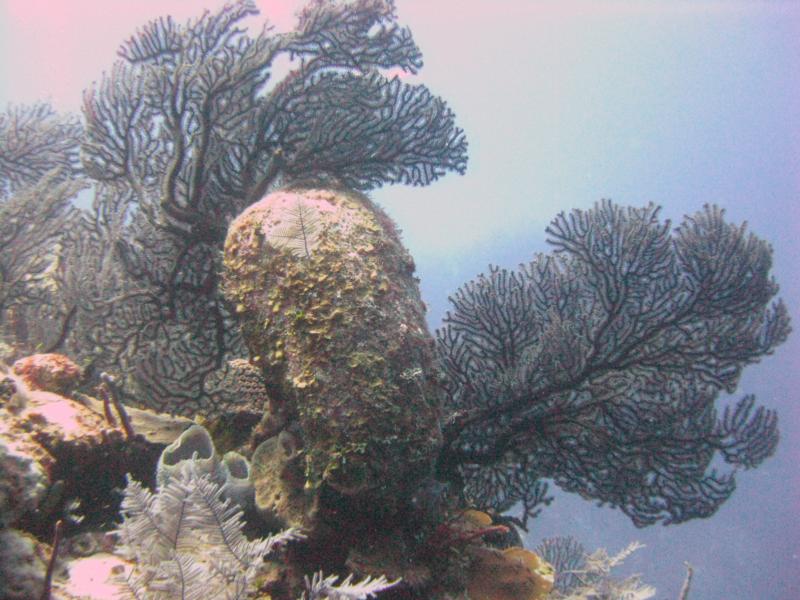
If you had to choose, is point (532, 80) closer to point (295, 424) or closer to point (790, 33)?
point (790, 33)

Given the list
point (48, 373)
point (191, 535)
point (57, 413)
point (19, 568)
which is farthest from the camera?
point (48, 373)

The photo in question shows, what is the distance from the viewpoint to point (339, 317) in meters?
2.95

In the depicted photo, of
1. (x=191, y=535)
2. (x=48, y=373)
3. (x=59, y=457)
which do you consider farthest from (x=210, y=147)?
(x=191, y=535)

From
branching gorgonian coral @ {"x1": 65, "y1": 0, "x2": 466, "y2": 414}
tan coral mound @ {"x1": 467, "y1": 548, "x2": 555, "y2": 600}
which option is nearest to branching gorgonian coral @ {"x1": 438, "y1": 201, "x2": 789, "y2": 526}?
tan coral mound @ {"x1": 467, "y1": 548, "x2": 555, "y2": 600}

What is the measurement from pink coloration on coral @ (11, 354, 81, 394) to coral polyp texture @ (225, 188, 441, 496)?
1467mm

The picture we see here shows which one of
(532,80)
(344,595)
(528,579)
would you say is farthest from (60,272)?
(532,80)

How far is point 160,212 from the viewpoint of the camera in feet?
16.3

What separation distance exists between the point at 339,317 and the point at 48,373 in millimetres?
2345

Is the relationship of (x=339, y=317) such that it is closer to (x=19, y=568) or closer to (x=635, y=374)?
(x=19, y=568)

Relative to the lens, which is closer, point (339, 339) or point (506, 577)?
point (339, 339)

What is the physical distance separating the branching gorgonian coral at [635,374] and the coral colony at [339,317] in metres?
0.02

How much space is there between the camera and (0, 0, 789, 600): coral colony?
123 inches

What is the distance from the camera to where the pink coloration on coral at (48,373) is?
3.50 metres

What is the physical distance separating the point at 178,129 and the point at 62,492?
3.36 metres
